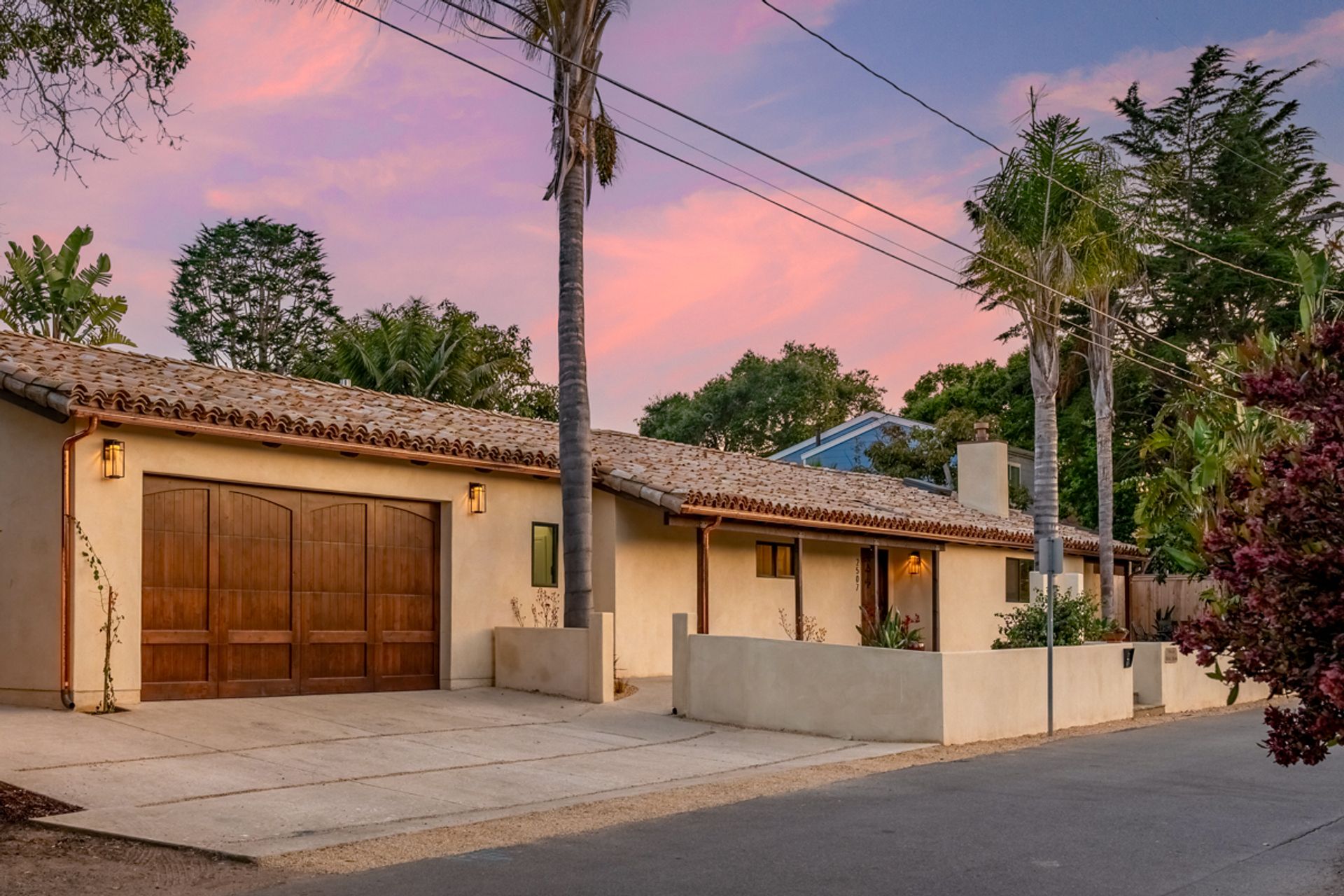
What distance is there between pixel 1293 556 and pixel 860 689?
416 inches

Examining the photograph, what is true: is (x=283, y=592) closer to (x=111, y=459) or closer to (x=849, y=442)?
(x=111, y=459)

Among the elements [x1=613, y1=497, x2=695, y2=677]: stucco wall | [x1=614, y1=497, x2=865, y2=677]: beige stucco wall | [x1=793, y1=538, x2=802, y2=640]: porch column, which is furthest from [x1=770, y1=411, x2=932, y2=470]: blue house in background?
[x1=613, y1=497, x2=695, y2=677]: stucco wall

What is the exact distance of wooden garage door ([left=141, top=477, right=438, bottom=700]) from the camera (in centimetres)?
1487

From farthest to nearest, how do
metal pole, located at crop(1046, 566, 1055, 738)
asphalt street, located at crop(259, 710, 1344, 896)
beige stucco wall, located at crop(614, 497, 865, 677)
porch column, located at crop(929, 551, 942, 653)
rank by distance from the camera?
porch column, located at crop(929, 551, 942, 653) → beige stucco wall, located at crop(614, 497, 865, 677) → metal pole, located at crop(1046, 566, 1055, 738) → asphalt street, located at crop(259, 710, 1344, 896)

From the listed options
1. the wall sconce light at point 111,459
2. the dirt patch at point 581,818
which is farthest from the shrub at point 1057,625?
the wall sconce light at point 111,459

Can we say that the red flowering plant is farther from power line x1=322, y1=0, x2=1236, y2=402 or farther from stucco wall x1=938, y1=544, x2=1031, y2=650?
stucco wall x1=938, y1=544, x2=1031, y2=650

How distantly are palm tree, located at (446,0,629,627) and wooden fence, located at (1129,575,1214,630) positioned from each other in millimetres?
20120

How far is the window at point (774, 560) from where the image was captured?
76.8 feet

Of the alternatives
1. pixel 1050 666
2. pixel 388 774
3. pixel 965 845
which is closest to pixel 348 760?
pixel 388 774

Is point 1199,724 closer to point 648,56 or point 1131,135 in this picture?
point 648,56

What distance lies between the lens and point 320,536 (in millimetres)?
16578

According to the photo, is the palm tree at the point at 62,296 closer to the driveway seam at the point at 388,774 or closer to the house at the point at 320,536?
the house at the point at 320,536

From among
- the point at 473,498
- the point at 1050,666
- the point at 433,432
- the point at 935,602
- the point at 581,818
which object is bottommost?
the point at 581,818

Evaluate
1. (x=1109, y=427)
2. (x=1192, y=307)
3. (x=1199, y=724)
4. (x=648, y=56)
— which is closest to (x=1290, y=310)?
(x=1192, y=307)
